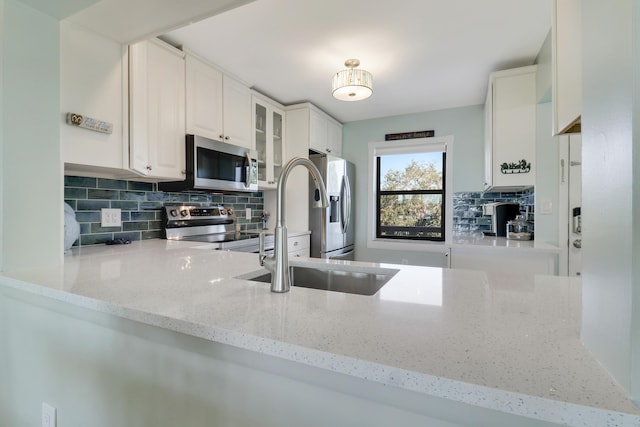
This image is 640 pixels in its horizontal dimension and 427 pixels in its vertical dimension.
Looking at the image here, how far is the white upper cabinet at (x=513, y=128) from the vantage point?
2494mm

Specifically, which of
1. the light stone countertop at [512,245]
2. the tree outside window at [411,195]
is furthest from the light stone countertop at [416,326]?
the tree outside window at [411,195]

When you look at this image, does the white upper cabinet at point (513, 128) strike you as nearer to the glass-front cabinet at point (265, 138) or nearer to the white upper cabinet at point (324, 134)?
the white upper cabinet at point (324, 134)

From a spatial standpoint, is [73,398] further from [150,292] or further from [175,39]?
[175,39]

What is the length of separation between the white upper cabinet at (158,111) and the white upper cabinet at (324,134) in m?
1.50

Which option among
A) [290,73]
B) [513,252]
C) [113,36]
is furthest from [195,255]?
[513,252]

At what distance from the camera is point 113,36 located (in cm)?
151

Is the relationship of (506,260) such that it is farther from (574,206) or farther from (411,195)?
(411,195)

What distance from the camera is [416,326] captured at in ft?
2.11

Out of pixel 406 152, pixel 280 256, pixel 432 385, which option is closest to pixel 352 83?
pixel 280 256

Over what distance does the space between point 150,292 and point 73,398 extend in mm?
579

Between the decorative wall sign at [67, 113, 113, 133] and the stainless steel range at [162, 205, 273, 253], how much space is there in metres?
0.97
